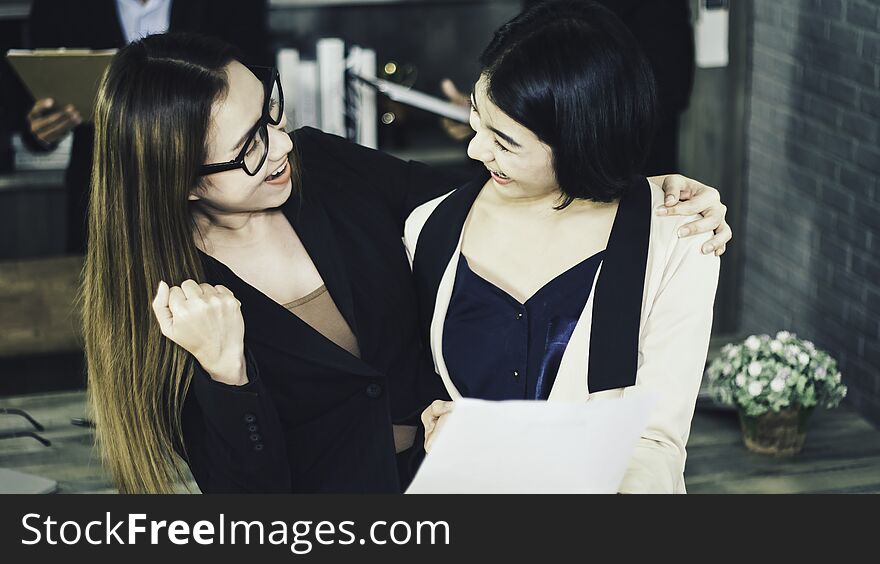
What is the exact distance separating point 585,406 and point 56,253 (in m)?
3.23

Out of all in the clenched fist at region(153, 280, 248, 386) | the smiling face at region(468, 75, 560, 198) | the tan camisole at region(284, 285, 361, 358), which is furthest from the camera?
the tan camisole at region(284, 285, 361, 358)

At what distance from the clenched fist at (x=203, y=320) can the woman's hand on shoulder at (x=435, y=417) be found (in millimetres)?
280

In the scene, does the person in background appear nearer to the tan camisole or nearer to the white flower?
the white flower

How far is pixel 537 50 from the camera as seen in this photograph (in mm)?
1426

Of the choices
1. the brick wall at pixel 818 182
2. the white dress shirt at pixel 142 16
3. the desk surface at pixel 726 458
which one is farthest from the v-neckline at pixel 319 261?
the brick wall at pixel 818 182

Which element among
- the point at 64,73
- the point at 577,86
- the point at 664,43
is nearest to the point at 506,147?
the point at 577,86

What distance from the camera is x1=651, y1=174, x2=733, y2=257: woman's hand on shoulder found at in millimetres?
1510

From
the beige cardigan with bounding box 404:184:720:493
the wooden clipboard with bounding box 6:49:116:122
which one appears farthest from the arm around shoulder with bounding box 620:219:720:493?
the wooden clipboard with bounding box 6:49:116:122

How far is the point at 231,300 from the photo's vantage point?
1351 mm

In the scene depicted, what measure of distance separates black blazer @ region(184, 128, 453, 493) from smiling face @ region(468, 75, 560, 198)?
1.01ft

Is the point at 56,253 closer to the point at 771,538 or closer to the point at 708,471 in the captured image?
the point at 708,471

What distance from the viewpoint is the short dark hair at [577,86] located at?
141 cm

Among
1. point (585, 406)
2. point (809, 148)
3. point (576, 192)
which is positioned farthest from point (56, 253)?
point (585, 406)

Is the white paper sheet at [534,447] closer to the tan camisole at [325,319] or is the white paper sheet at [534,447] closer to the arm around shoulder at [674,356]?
the arm around shoulder at [674,356]
